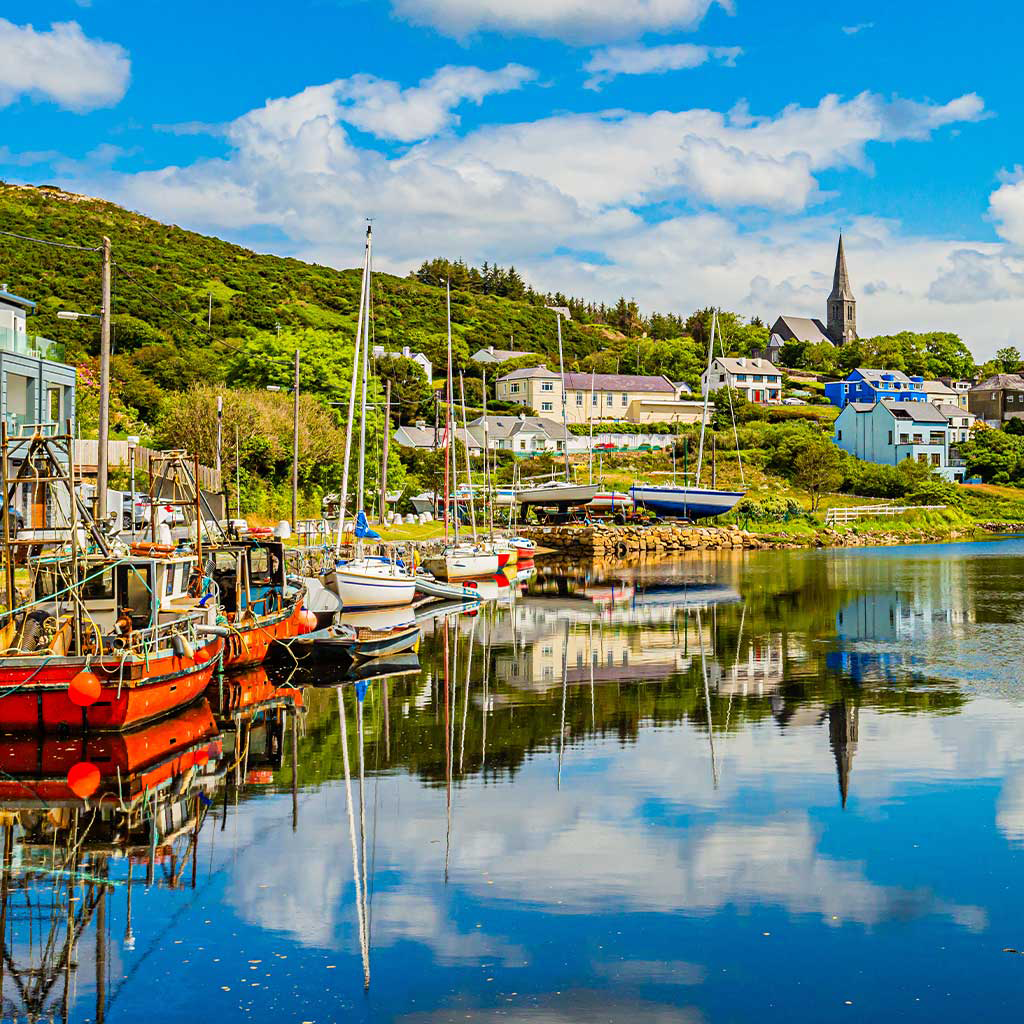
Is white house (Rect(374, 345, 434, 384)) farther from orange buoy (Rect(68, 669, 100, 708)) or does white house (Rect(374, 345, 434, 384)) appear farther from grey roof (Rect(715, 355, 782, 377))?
orange buoy (Rect(68, 669, 100, 708))

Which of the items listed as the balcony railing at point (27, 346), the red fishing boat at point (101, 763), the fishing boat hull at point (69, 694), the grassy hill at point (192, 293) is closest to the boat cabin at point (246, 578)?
the red fishing boat at point (101, 763)

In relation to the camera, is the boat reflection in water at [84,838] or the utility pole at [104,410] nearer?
the boat reflection in water at [84,838]

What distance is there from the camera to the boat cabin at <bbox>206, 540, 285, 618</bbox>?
30250 millimetres

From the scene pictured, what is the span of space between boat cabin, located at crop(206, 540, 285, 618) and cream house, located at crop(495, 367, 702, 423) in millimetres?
109158

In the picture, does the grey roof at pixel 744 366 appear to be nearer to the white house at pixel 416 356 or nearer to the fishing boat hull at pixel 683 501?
the white house at pixel 416 356

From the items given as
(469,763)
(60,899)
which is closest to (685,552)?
(469,763)

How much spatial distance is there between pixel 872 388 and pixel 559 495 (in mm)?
75598

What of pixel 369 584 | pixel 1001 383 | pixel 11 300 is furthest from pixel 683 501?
pixel 1001 383

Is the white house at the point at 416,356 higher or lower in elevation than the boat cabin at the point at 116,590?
higher

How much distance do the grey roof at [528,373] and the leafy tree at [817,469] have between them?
41.0 meters

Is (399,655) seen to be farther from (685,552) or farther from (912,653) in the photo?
(685,552)

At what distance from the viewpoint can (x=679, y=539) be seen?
286 feet

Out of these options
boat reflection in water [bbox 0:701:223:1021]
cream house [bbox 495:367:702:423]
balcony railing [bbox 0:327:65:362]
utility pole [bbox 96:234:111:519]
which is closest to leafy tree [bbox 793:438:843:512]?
cream house [bbox 495:367:702:423]

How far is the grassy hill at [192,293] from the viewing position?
4500 inches
